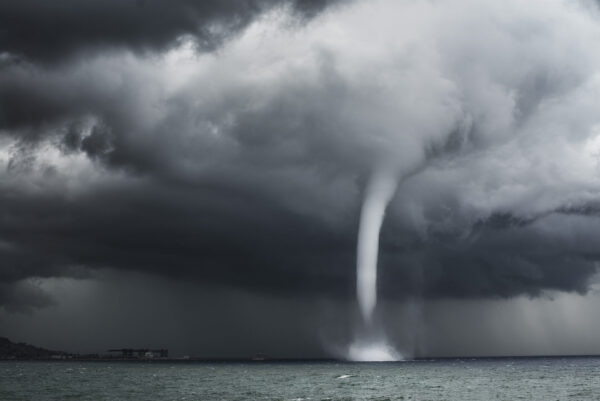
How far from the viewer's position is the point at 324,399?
3871 inches

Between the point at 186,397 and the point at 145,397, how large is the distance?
22.7ft

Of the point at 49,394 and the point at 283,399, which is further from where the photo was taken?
the point at 49,394

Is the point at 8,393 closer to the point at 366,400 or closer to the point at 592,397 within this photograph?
the point at 366,400

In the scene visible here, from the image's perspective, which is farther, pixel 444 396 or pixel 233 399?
pixel 444 396

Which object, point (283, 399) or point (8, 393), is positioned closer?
point (283, 399)

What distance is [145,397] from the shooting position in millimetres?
102812

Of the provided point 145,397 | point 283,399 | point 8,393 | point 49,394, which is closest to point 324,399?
point 283,399

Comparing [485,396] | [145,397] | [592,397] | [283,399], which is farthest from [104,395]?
[592,397]

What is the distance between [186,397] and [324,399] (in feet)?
75.1

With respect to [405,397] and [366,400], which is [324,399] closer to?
[366,400]

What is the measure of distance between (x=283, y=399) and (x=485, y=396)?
36.2 m

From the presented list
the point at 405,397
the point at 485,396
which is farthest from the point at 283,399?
the point at 485,396

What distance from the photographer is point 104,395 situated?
352 feet

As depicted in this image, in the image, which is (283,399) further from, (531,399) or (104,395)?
(531,399)
